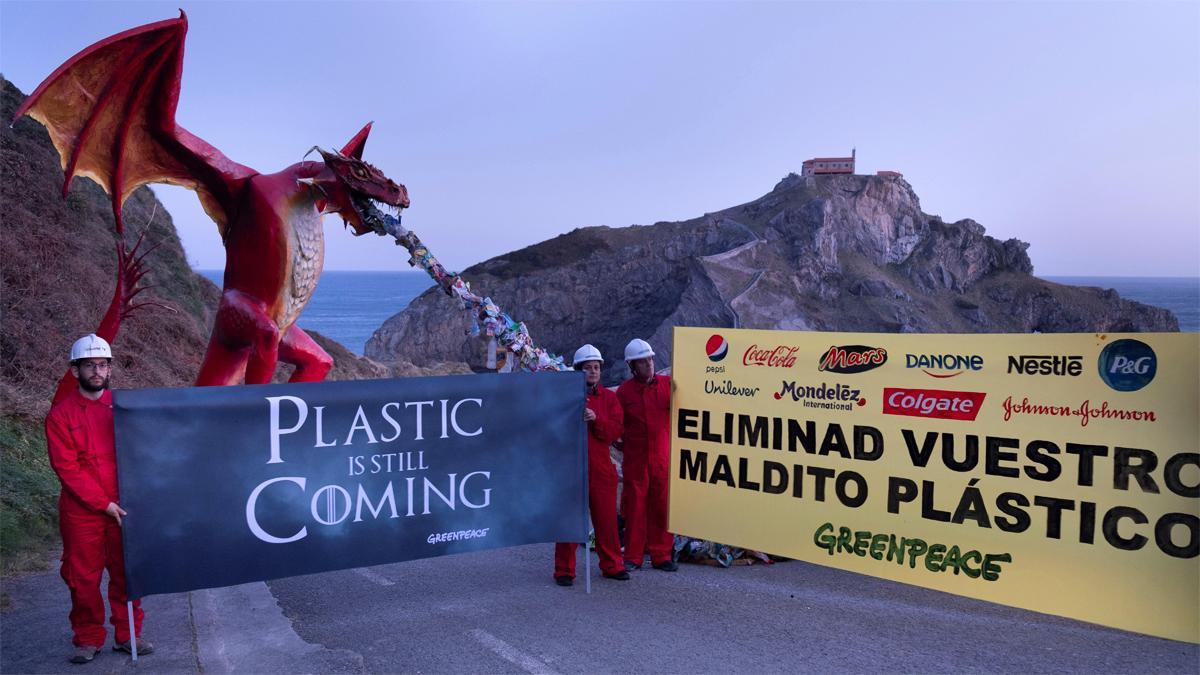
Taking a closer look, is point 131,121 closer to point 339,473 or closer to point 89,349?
point 89,349

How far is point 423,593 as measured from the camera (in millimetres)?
6047

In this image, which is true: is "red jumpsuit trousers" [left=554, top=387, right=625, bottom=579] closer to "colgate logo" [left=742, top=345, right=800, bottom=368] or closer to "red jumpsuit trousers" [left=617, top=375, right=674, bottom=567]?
"red jumpsuit trousers" [left=617, top=375, right=674, bottom=567]

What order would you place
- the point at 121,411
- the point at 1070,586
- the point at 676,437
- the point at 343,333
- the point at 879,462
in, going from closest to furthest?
the point at 121,411, the point at 1070,586, the point at 879,462, the point at 676,437, the point at 343,333

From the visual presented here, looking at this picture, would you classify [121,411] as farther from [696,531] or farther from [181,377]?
[181,377]

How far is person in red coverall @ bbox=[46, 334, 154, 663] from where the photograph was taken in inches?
182

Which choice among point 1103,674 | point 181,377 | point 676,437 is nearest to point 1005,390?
point 1103,674

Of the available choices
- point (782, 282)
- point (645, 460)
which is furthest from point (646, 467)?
point (782, 282)

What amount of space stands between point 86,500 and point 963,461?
5123 millimetres

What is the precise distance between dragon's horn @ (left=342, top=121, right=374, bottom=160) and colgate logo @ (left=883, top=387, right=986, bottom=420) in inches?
177

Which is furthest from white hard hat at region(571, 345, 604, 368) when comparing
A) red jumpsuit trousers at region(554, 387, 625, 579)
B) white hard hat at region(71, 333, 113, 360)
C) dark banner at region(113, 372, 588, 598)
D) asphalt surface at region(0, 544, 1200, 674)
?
white hard hat at region(71, 333, 113, 360)

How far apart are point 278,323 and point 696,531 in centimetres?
360

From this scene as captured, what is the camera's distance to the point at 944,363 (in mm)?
5781

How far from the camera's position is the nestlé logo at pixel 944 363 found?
566cm

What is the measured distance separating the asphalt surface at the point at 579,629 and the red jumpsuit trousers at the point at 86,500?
303mm
